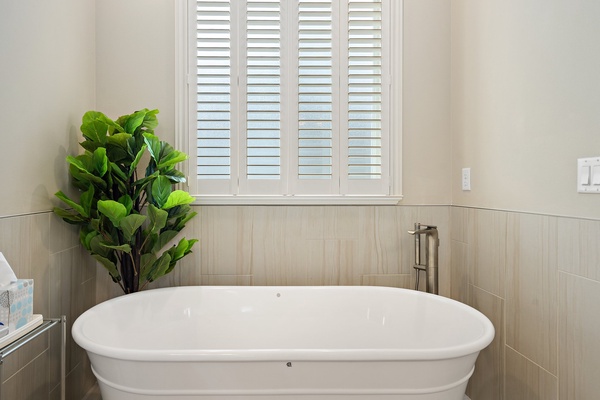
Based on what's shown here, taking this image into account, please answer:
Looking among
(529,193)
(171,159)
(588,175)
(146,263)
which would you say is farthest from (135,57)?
(588,175)

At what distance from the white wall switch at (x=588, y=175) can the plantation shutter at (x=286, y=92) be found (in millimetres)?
1061

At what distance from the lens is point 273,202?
2.21 m

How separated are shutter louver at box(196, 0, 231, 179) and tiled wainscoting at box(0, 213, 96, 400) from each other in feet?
2.53

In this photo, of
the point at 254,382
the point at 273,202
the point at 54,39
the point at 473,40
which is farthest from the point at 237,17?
the point at 254,382

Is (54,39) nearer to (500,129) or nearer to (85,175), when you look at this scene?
(85,175)

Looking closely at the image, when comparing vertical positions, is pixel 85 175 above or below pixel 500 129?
below

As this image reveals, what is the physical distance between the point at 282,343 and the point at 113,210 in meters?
1.04

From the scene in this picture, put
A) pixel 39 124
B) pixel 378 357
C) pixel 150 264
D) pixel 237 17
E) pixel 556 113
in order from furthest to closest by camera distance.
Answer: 1. pixel 237 17
2. pixel 150 264
3. pixel 39 124
4. pixel 556 113
5. pixel 378 357

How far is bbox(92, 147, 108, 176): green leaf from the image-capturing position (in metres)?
1.79

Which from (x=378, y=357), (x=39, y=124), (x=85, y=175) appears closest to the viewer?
(x=378, y=357)

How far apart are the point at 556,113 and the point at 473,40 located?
30.9 inches

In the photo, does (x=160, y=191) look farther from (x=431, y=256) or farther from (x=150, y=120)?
(x=431, y=256)

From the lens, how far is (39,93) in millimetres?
1682

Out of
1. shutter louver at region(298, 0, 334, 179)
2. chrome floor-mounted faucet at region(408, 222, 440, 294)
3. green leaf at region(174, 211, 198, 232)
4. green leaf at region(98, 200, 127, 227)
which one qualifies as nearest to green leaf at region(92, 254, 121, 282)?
green leaf at region(98, 200, 127, 227)
